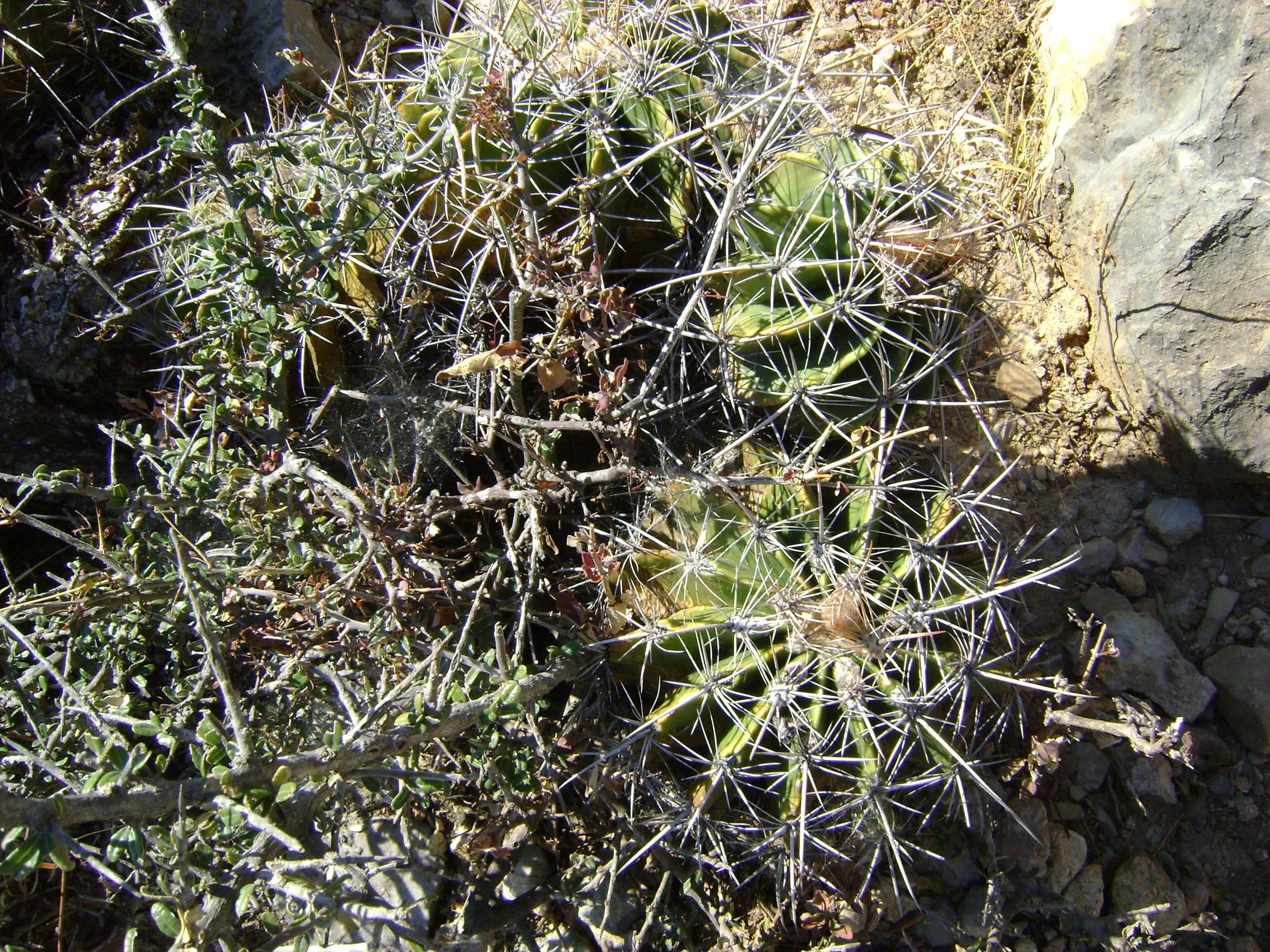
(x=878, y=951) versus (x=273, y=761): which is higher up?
(x=273, y=761)

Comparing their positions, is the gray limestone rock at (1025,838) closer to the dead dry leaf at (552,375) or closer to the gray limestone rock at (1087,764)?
the gray limestone rock at (1087,764)

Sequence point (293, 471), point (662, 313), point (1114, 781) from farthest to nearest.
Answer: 1. point (1114, 781)
2. point (662, 313)
3. point (293, 471)

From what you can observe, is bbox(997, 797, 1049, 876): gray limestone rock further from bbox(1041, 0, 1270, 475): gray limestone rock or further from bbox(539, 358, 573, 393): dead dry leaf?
bbox(539, 358, 573, 393): dead dry leaf

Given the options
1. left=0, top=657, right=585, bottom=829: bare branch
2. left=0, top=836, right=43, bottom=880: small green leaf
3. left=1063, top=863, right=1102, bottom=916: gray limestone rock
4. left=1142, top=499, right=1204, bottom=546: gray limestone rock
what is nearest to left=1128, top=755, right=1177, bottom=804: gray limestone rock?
left=1063, top=863, right=1102, bottom=916: gray limestone rock

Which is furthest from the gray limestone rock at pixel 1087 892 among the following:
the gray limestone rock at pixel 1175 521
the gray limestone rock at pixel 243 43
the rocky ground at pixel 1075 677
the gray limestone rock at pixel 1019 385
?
the gray limestone rock at pixel 243 43

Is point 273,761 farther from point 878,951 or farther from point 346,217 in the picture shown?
point 878,951

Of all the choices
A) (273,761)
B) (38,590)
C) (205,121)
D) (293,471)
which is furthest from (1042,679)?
(38,590)

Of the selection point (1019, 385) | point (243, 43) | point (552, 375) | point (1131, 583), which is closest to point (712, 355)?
point (552, 375)
